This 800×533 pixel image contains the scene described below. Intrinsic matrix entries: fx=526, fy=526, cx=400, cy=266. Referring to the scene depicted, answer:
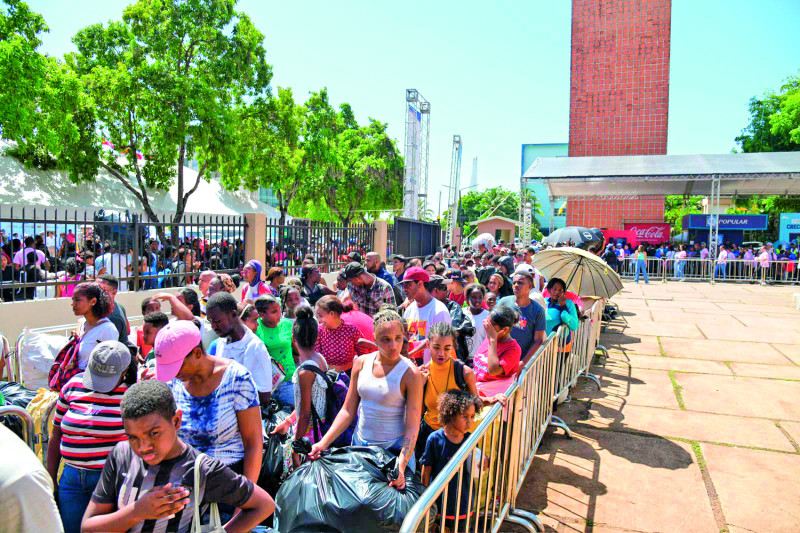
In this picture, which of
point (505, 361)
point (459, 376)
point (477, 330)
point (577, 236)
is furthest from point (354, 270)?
point (577, 236)

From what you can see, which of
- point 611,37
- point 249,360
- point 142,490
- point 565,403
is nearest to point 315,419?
point 249,360

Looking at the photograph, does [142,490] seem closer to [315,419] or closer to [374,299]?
[315,419]

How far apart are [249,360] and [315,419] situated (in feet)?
1.93

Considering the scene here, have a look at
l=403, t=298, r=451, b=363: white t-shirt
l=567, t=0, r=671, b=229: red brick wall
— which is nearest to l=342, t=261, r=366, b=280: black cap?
l=403, t=298, r=451, b=363: white t-shirt

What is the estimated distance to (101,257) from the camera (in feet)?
26.4

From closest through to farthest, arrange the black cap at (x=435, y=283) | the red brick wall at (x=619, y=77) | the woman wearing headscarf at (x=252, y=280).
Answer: the black cap at (x=435, y=283) → the woman wearing headscarf at (x=252, y=280) → the red brick wall at (x=619, y=77)

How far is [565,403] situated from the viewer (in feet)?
21.7

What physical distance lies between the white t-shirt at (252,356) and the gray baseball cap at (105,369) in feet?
2.73

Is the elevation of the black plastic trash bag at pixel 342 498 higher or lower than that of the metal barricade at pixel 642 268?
lower

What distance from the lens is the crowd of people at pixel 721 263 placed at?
21.6m

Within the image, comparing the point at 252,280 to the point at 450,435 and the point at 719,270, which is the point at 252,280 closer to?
the point at 450,435

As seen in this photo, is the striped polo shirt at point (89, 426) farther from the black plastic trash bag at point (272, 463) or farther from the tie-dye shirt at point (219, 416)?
the black plastic trash bag at point (272, 463)

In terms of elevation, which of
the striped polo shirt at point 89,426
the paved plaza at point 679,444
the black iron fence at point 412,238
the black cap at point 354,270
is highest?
the black iron fence at point 412,238

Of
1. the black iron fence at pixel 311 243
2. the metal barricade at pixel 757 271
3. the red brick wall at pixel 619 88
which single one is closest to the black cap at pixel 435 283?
the black iron fence at pixel 311 243
